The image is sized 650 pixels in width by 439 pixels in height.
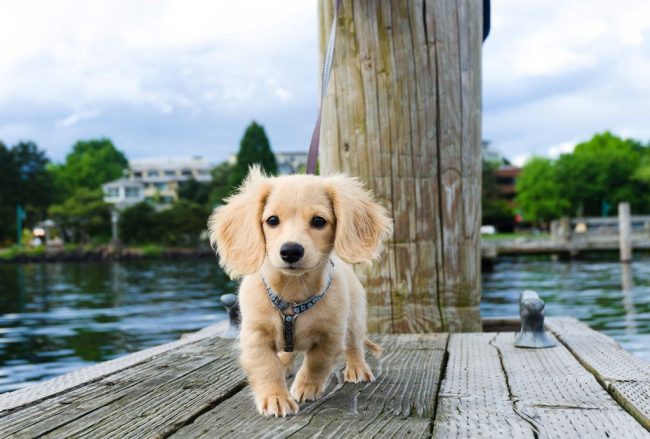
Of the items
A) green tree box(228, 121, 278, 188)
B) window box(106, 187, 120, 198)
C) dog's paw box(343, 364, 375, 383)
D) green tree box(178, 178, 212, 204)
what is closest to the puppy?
dog's paw box(343, 364, 375, 383)

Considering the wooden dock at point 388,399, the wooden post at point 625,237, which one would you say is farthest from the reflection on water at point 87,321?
Answer: the wooden post at point 625,237

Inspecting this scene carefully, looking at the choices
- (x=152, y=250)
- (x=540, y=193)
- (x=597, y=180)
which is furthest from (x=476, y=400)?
(x=540, y=193)

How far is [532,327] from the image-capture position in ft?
12.6

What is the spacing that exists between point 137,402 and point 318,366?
70 centimetres

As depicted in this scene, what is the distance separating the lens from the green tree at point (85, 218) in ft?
214

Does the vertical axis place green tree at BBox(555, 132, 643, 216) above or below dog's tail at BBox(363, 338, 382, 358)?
above

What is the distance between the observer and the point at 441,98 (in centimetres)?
426

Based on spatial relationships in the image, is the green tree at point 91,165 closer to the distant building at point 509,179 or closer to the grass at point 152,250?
the grass at point 152,250

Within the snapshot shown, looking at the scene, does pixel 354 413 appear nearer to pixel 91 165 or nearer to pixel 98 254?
pixel 98 254

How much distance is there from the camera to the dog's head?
8.68 ft

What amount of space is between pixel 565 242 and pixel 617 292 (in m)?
15.5

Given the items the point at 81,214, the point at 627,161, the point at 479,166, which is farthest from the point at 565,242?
the point at 81,214

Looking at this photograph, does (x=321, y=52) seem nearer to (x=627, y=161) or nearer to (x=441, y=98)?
(x=441, y=98)

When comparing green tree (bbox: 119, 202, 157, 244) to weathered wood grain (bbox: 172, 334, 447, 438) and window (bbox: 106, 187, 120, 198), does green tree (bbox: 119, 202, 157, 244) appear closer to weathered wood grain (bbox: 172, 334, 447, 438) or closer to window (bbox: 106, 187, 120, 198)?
window (bbox: 106, 187, 120, 198)
